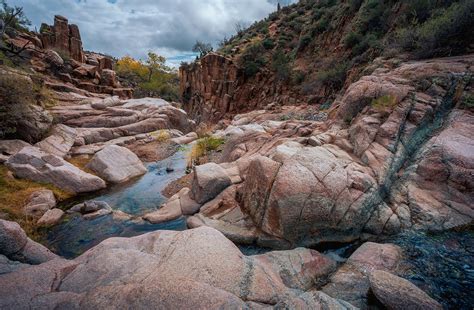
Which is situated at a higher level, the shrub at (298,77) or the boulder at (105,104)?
the shrub at (298,77)

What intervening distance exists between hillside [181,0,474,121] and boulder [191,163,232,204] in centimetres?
1011

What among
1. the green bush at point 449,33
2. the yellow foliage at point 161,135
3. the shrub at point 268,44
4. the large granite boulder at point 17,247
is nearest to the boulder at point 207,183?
the large granite boulder at point 17,247

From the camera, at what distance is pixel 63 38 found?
40812 mm

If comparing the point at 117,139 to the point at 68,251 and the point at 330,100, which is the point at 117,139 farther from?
the point at 330,100

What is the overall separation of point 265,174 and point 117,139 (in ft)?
55.0

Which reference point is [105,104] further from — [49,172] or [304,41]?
[304,41]

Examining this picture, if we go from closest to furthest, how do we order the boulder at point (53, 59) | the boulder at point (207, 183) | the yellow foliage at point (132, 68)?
1. the boulder at point (207, 183)
2. the boulder at point (53, 59)
3. the yellow foliage at point (132, 68)

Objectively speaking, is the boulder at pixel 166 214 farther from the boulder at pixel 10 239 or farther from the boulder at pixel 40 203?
the boulder at pixel 40 203

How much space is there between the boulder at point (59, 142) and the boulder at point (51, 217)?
6.36 meters

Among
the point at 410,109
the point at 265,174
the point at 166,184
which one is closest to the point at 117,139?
the point at 166,184

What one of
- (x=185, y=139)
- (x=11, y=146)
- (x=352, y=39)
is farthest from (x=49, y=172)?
(x=352, y=39)

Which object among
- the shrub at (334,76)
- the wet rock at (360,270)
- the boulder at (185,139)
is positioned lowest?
the wet rock at (360,270)

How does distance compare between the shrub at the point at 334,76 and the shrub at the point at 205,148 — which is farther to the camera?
the shrub at the point at 334,76

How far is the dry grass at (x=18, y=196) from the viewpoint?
751 centimetres
